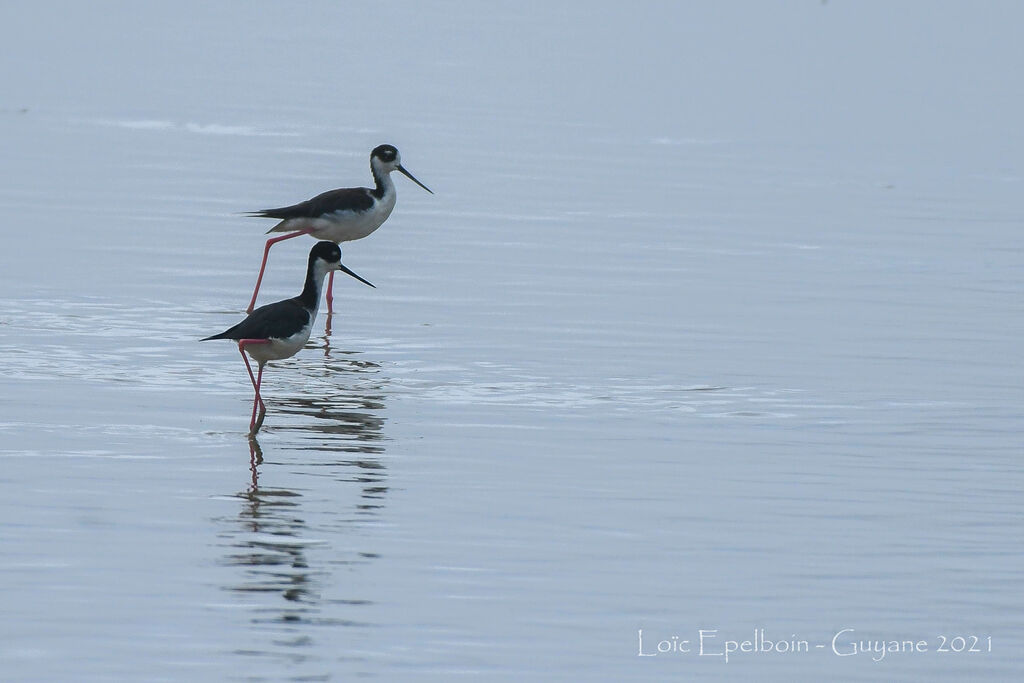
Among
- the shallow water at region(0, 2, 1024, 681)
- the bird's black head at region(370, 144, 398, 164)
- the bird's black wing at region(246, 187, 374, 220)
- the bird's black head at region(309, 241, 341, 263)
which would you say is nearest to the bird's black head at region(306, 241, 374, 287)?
the bird's black head at region(309, 241, 341, 263)

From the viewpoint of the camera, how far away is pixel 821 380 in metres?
12.3

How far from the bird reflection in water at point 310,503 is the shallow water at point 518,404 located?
1.1 inches

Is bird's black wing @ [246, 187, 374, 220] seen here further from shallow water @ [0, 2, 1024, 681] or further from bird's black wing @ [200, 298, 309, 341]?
bird's black wing @ [200, 298, 309, 341]

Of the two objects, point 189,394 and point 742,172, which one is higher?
point 742,172

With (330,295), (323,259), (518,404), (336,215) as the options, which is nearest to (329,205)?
(336,215)

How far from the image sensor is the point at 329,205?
15688 mm

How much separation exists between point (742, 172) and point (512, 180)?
2815 mm

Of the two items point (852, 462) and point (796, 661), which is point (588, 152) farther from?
point (796, 661)

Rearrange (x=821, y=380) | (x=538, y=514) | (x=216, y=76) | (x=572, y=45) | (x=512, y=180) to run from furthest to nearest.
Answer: (x=572, y=45)
(x=216, y=76)
(x=512, y=180)
(x=821, y=380)
(x=538, y=514)

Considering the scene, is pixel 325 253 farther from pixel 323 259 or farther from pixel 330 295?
pixel 330 295

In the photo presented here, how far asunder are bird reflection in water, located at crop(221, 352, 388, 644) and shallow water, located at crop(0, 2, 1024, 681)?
0.03m

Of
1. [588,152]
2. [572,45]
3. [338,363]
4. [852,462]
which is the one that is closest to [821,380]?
[852,462]

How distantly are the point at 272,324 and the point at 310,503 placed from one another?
1.97 m

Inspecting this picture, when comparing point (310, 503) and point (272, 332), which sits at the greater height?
point (272, 332)
